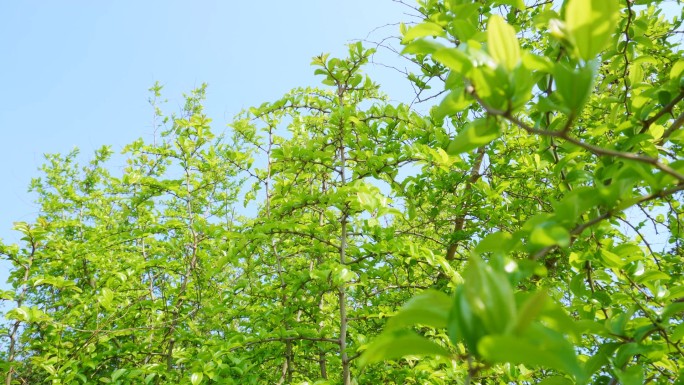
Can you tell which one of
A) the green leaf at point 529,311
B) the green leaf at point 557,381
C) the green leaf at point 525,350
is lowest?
the green leaf at point 525,350

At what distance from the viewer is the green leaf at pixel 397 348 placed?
0.57 meters

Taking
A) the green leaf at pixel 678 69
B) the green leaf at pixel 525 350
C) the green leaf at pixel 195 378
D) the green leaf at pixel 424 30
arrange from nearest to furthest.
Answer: the green leaf at pixel 525 350 < the green leaf at pixel 424 30 < the green leaf at pixel 678 69 < the green leaf at pixel 195 378

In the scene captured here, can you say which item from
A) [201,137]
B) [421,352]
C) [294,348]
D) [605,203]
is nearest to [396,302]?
[294,348]

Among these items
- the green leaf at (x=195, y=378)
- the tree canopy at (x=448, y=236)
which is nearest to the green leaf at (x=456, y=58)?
the tree canopy at (x=448, y=236)

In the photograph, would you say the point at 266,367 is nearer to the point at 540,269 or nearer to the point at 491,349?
the point at 540,269

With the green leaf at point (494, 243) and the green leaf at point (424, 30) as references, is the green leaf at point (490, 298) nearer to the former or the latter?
the green leaf at point (494, 243)

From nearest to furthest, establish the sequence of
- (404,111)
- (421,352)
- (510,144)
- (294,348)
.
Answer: (421,352)
(404,111)
(294,348)
(510,144)

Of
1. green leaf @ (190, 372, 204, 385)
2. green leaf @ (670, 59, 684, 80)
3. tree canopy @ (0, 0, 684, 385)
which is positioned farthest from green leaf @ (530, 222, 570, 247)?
green leaf @ (190, 372, 204, 385)

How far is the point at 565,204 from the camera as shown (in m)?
0.79

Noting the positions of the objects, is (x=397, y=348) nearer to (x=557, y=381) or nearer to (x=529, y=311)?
(x=529, y=311)

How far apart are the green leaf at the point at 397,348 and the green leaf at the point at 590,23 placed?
48cm

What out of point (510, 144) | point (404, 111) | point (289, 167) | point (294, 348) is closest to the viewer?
point (404, 111)

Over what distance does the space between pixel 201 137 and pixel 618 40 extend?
3.36 m

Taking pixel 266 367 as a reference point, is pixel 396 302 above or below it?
above
